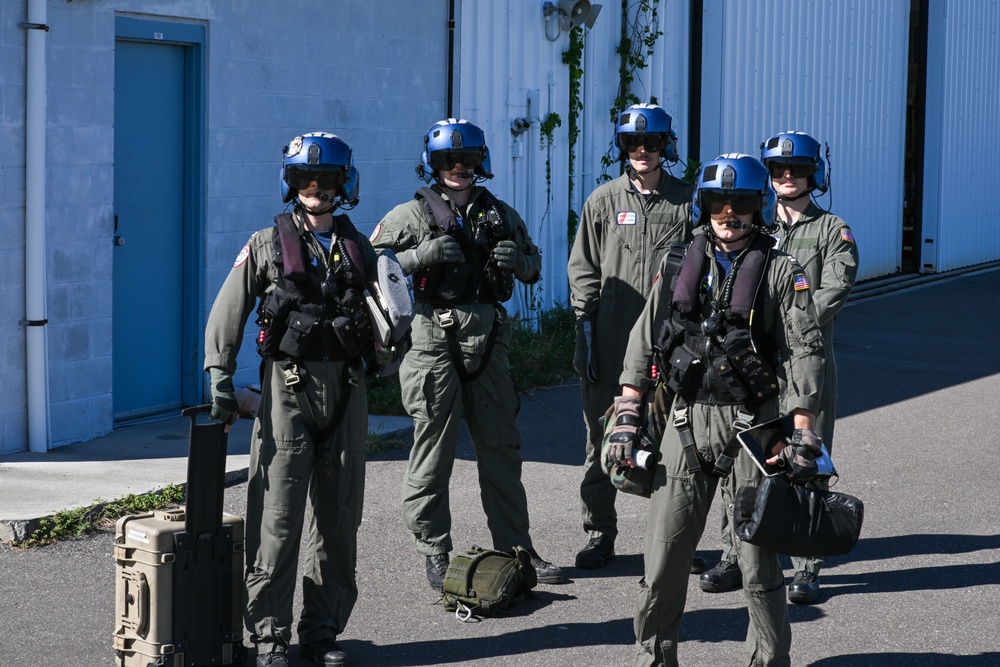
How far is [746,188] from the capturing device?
5262 mm

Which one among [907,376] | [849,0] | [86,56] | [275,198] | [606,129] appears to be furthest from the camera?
[849,0]

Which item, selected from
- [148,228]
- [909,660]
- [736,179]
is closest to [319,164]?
[736,179]

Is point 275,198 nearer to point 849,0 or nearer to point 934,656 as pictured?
point 934,656

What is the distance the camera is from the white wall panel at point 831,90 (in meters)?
16.1

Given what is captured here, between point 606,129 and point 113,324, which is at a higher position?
point 606,129

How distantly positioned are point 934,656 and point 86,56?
644 cm

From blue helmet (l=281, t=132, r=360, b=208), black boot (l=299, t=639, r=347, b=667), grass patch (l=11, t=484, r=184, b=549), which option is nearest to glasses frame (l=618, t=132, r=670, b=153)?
blue helmet (l=281, t=132, r=360, b=208)

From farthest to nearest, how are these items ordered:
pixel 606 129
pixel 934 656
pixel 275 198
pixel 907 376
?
pixel 606 129 < pixel 907 376 < pixel 275 198 < pixel 934 656

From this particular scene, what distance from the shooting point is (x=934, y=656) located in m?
6.00

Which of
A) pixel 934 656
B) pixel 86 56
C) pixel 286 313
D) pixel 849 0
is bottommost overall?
pixel 934 656

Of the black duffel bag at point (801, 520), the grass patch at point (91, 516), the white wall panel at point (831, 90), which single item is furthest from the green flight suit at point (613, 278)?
the white wall panel at point (831, 90)

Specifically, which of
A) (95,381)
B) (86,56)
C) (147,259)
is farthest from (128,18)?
(95,381)

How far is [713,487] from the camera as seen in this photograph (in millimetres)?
5324

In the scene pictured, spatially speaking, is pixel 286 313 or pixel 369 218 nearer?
pixel 286 313
